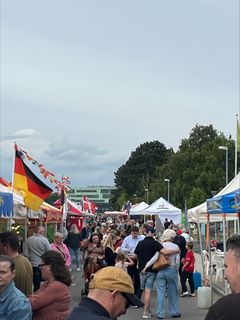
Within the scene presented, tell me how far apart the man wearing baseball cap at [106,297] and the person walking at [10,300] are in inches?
61.0

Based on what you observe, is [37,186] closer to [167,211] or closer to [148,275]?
[148,275]

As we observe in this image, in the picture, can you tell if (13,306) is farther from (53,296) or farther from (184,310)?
(184,310)

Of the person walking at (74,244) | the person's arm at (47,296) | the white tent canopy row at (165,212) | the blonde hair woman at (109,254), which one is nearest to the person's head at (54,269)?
the person's arm at (47,296)

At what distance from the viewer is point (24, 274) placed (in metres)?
6.18

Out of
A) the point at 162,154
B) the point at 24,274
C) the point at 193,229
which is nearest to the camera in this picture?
the point at 24,274

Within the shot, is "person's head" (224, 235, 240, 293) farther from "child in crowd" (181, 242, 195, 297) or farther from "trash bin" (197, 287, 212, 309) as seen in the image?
"child in crowd" (181, 242, 195, 297)

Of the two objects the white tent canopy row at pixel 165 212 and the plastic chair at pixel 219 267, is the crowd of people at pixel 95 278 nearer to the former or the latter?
the plastic chair at pixel 219 267

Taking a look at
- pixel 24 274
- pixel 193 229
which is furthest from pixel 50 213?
pixel 193 229

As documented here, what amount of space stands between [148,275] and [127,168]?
11011cm

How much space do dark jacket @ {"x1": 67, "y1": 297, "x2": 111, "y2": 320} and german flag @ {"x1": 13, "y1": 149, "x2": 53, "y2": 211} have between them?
10.2 metres

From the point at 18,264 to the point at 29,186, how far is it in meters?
6.97

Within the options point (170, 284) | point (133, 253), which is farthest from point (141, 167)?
point (170, 284)

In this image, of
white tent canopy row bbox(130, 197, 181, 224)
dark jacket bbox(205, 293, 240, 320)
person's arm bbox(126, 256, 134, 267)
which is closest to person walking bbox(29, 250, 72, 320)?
dark jacket bbox(205, 293, 240, 320)

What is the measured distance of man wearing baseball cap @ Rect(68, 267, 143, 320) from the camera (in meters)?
2.94
